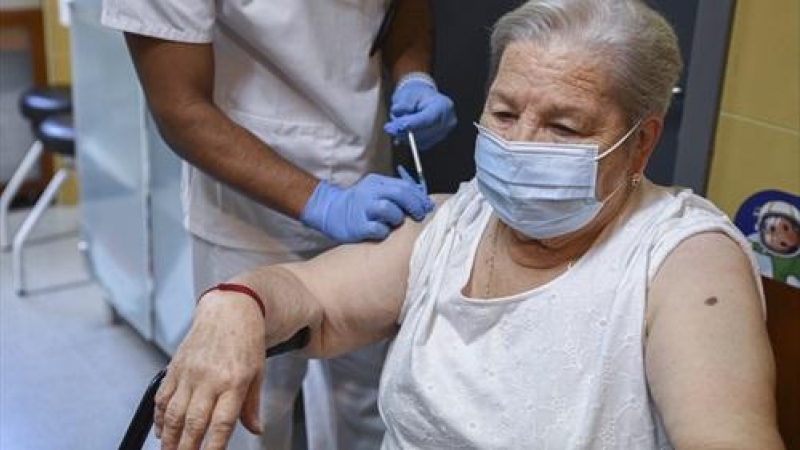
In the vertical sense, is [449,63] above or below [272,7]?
below

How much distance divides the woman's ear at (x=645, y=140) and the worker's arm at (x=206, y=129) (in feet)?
1.77

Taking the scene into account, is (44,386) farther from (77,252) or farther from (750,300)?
(750,300)

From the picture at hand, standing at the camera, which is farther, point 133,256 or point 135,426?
point 133,256

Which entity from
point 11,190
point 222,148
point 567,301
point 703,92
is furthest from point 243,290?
point 11,190

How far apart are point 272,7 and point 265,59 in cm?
10

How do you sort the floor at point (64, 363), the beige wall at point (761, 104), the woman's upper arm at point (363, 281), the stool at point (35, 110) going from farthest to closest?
1. the stool at point (35, 110)
2. the floor at point (64, 363)
3. the beige wall at point (761, 104)
4. the woman's upper arm at point (363, 281)

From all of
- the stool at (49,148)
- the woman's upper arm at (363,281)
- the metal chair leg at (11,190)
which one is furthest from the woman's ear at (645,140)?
the metal chair leg at (11,190)

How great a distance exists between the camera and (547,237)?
4.28 ft

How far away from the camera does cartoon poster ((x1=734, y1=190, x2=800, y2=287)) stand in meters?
1.78

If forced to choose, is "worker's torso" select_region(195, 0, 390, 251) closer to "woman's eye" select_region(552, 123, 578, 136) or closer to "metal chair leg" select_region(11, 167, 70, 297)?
"woman's eye" select_region(552, 123, 578, 136)

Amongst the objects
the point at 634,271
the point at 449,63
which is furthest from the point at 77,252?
the point at 634,271

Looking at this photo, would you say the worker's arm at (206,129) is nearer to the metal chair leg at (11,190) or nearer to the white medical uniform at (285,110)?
the white medical uniform at (285,110)

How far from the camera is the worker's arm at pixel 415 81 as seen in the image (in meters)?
1.62

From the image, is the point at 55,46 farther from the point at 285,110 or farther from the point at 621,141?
the point at 621,141
